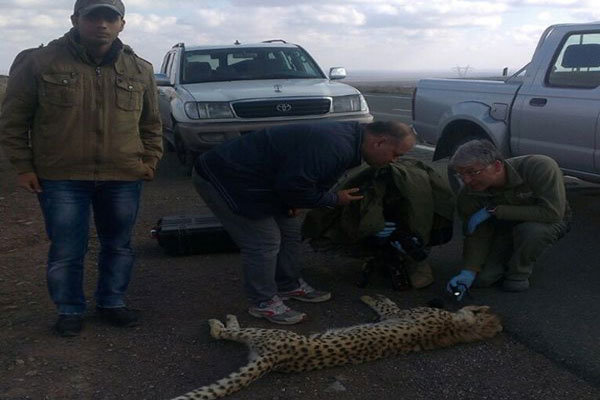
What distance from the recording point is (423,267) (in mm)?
5547

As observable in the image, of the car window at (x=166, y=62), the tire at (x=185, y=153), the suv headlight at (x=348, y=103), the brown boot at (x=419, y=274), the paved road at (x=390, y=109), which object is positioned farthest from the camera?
the paved road at (x=390, y=109)

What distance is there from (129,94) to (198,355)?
1590 millimetres

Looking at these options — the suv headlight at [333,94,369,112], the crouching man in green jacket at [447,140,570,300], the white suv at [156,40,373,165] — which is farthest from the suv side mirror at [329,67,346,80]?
the crouching man in green jacket at [447,140,570,300]

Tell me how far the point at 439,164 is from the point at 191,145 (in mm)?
3461

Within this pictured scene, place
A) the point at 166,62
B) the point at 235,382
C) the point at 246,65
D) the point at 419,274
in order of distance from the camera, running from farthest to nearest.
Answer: the point at 166,62 → the point at 246,65 → the point at 419,274 → the point at 235,382

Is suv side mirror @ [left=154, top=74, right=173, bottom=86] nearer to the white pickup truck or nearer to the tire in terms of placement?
the tire

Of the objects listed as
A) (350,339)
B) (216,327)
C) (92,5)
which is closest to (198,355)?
(216,327)

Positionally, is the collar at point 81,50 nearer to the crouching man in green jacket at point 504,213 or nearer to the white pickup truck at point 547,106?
the crouching man in green jacket at point 504,213

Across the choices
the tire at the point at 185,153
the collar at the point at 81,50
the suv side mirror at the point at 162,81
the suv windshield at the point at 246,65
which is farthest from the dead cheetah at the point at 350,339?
the suv windshield at the point at 246,65

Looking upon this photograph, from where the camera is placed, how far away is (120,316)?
4.75 metres

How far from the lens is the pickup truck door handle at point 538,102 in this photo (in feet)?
23.4

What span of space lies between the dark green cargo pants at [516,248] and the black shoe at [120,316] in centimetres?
243

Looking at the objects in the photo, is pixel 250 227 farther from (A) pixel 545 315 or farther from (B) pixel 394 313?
(A) pixel 545 315

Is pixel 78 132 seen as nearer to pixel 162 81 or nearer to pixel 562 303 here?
pixel 562 303
